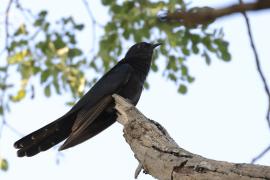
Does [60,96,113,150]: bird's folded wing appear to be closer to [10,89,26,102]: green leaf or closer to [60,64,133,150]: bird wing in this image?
[60,64,133,150]: bird wing

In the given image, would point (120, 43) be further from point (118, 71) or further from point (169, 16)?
point (169, 16)

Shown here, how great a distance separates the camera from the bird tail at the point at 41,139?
3900 millimetres

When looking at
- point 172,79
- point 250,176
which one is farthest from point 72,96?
point 250,176

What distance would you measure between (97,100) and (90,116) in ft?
1.06

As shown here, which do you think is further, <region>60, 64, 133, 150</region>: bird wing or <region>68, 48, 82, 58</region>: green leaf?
<region>68, 48, 82, 58</region>: green leaf

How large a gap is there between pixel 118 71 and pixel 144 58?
69 cm

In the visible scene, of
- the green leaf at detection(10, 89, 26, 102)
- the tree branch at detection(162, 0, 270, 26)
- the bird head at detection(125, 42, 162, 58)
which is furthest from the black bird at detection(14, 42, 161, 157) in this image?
the tree branch at detection(162, 0, 270, 26)

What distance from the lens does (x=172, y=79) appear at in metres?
6.08

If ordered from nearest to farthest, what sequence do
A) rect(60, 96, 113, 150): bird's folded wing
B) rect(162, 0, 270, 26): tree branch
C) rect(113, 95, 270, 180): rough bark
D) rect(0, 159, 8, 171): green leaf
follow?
rect(162, 0, 270, 26): tree branch → rect(113, 95, 270, 180): rough bark → rect(60, 96, 113, 150): bird's folded wing → rect(0, 159, 8, 171): green leaf

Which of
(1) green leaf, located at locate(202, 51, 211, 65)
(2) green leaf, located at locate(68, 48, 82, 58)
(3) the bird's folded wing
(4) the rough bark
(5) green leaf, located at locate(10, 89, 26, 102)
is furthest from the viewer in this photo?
(2) green leaf, located at locate(68, 48, 82, 58)

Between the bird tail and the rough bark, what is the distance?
3.22ft

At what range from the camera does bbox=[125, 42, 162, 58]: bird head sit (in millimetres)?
5631

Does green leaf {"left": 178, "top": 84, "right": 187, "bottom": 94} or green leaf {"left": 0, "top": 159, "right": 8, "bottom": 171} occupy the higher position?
green leaf {"left": 178, "top": 84, "right": 187, "bottom": 94}

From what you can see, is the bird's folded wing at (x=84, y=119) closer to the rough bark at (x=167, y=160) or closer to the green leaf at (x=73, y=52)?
the rough bark at (x=167, y=160)
